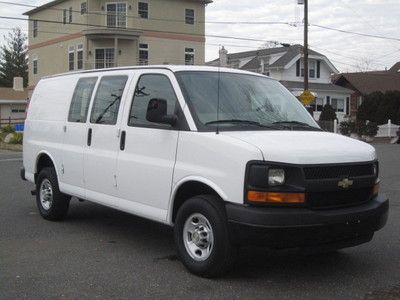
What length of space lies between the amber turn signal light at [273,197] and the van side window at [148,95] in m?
1.43

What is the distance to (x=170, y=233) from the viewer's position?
23.9 ft

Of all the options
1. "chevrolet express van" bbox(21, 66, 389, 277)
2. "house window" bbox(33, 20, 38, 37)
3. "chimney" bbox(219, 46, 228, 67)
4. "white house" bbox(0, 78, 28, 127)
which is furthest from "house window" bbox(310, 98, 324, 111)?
"chevrolet express van" bbox(21, 66, 389, 277)

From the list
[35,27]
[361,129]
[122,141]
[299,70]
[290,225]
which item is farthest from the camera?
[299,70]

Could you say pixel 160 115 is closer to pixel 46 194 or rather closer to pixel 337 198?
pixel 337 198

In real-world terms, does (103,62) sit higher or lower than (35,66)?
lower

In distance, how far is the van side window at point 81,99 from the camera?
7.13 meters

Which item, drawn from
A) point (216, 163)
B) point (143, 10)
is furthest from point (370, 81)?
point (216, 163)

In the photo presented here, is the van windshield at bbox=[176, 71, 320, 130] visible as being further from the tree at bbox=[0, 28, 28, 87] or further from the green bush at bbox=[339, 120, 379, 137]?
the tree at bbox=[0, 28, 28, 87]

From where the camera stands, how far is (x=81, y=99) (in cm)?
730

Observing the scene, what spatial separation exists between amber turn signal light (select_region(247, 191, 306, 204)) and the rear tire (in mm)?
3677

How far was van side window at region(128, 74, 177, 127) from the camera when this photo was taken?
5898 mm

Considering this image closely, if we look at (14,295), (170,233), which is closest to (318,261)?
(170,233)

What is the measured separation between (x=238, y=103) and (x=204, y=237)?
1.48m

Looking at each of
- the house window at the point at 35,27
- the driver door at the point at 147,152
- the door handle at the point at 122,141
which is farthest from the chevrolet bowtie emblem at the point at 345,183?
the house window at the point at 35,27
